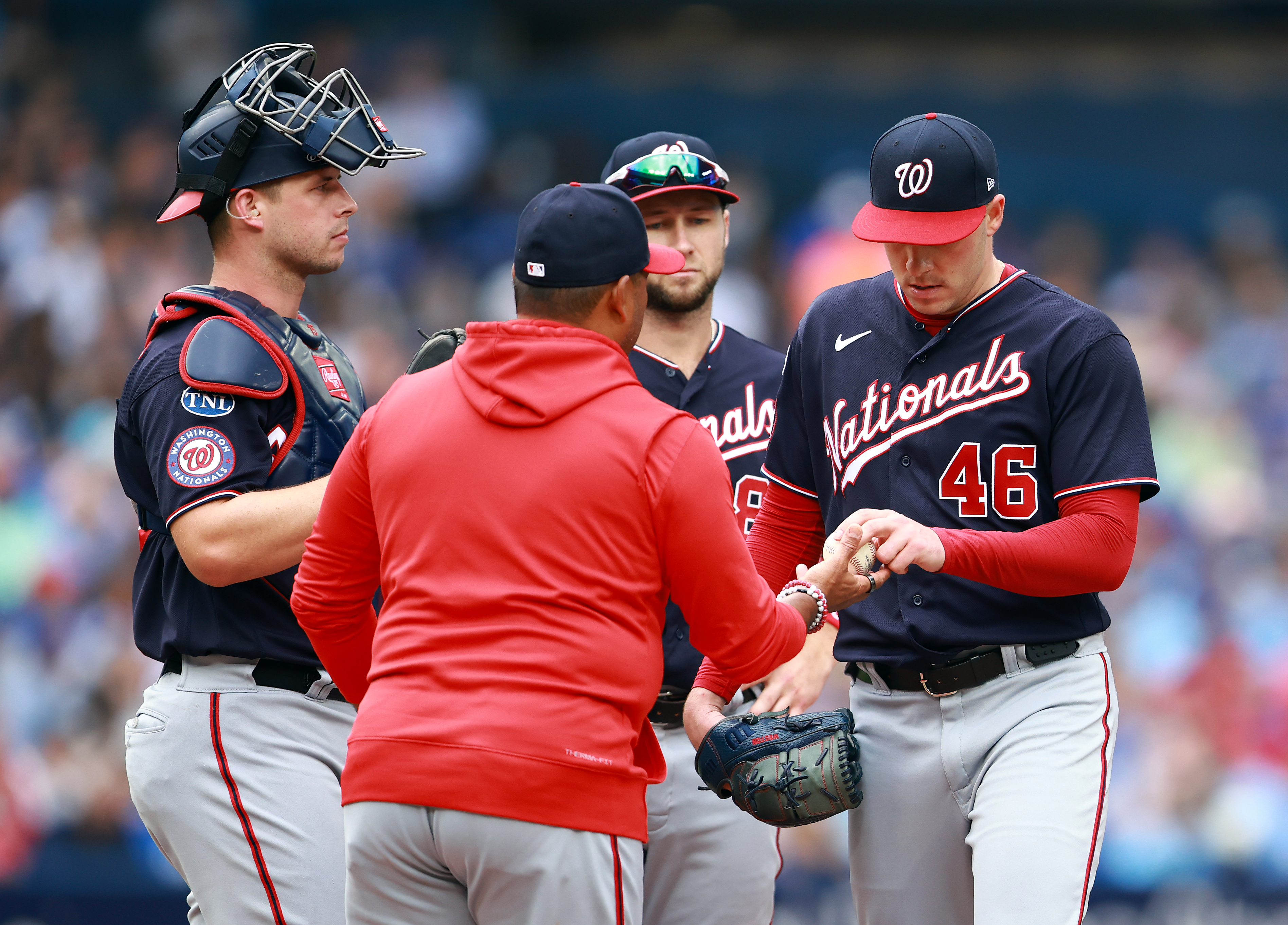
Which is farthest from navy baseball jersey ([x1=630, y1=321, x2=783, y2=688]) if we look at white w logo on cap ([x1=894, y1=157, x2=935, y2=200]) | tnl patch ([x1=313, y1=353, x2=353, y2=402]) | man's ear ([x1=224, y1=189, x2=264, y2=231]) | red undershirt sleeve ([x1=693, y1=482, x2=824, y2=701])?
man's ear ([x1=224, y1=189, x2=264, y2=231])

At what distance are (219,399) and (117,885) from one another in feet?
15.1

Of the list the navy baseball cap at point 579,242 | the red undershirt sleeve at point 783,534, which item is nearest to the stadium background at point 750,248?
the red undershirt sleeve at point 783,534

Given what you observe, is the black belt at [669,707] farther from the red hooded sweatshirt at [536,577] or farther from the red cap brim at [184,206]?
the red cap brim at [184,206]

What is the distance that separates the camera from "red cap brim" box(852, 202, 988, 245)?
3.35 metres

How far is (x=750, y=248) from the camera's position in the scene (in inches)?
443

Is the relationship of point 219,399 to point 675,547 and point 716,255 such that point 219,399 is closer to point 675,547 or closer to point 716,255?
point 675,547

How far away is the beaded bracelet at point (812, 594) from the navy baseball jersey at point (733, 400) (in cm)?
95

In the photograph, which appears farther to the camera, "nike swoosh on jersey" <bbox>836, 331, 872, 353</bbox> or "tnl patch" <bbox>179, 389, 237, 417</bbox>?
"nike swoosh on jersey" <bbox>836, 331, 872, 353</bbox>

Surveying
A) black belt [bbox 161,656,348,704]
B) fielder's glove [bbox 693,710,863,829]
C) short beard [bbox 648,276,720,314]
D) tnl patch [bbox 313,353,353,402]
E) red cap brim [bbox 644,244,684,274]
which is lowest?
fielder's glove [bbox 693,710,863,829]

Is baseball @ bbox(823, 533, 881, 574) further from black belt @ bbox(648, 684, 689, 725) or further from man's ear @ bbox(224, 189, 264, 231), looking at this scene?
man's ear @ bbox(224, 189, 264, 231)

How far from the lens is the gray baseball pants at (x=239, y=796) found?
3.35 m

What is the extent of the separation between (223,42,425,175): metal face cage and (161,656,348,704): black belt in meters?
1.21

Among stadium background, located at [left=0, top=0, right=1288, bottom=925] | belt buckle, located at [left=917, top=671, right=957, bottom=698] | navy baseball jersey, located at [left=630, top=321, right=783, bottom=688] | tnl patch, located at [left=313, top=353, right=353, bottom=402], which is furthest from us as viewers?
stadium background, located at [left=0, top=0, right=1288, bottom=925]

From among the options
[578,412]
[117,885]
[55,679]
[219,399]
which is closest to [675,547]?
[578,412]
